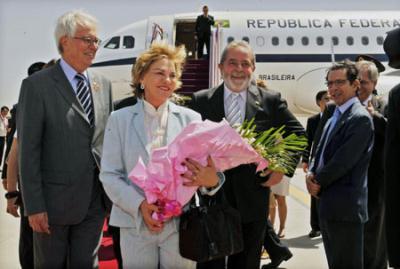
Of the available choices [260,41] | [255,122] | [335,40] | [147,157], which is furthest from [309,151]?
[335,40]

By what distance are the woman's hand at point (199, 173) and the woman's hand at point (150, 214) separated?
0.20 metres

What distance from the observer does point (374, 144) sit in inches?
181

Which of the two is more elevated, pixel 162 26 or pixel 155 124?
pixel 162 26

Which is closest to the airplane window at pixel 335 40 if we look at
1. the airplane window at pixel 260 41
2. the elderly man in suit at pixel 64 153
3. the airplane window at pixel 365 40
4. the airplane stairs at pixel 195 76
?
the airplane window at pixel 365 40

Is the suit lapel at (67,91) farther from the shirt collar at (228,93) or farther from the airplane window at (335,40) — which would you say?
the airplane window at (335,40)

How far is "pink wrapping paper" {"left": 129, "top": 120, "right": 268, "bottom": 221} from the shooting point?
2.63 meters

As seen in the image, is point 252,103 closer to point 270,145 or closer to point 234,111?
point 234,111

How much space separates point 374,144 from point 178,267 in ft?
7.94

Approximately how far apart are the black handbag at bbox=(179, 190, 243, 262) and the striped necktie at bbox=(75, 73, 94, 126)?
948mm

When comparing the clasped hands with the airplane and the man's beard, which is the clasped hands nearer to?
the man's beard

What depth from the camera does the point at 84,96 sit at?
3.46 metres

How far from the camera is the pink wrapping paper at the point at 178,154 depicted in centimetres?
263

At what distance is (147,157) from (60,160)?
28.5 inches

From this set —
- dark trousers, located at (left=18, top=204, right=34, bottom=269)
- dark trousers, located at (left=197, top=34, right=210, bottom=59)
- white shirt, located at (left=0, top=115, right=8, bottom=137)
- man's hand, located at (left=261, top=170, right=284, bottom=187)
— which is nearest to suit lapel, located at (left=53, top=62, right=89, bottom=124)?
man's hand, located at (left=261, top=170, right=284, bottom=187)
